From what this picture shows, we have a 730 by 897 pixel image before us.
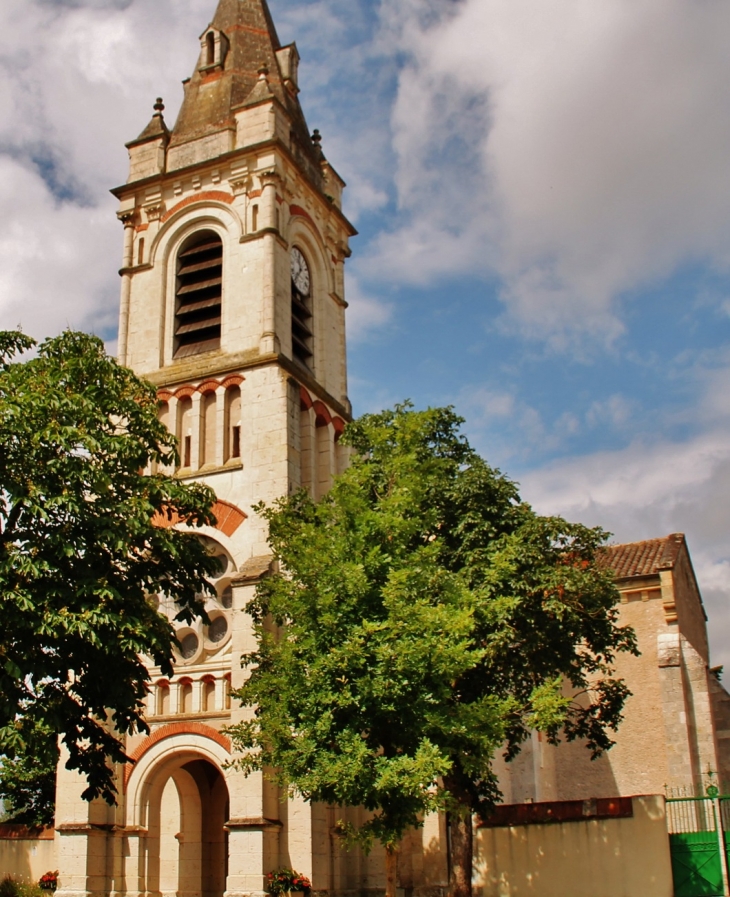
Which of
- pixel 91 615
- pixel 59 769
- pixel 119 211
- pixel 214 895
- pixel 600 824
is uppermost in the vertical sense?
pixel 119 211

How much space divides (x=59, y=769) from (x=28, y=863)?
310cm

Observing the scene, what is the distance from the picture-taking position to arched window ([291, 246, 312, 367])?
93.1 feet

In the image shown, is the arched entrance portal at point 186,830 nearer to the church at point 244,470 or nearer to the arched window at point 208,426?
the church at point 244,470

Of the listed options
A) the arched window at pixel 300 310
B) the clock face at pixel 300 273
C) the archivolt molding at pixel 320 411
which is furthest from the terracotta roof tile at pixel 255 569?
the clock face at pixel 300 273

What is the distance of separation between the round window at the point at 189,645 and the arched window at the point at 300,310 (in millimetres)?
8831

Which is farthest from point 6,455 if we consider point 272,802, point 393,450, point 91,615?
point 272,802

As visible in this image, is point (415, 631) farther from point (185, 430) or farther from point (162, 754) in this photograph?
point (185, 430)

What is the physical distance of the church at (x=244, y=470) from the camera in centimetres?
2192

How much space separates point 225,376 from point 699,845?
15.8 metres

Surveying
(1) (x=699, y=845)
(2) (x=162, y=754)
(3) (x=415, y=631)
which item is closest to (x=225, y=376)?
(2) (x=162, y=754)

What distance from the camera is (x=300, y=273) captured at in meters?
29.4

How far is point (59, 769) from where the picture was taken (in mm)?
22859

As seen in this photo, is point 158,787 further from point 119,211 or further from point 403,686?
point 119,211

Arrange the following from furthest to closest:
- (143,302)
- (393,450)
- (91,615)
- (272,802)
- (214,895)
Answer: (143,302)
(214,895)
(272,802)
(393,450)
(91,615)
